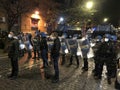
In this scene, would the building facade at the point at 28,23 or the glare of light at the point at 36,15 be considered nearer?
the building facade at the point at 28,23

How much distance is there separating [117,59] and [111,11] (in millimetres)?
58438

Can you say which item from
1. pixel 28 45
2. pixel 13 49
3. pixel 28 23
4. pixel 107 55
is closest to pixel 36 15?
pixel 28 23

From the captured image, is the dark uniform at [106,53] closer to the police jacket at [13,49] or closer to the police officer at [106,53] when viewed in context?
the police officer at [106,53]

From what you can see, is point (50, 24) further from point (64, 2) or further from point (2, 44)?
point (2, 44)

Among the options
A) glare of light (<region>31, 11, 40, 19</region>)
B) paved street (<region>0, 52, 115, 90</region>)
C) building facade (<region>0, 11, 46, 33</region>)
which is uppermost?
glare of light (<region>31, 11, 40, 19</region>)

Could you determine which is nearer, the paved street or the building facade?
the paved street

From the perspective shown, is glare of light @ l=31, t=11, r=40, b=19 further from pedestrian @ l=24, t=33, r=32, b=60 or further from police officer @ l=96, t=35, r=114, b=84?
police officer @ l=96, t=35, r=114, b=84

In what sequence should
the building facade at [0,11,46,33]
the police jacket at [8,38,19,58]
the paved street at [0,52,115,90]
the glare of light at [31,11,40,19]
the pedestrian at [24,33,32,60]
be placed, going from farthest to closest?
1. the glare of light at [31,11,40,19]
2. the building facade at [0,11,46,33]
3. the pedestrian at [24,33,32,60]
4. the police jacket at [8,38,19,58]
5. the paved street at [0,52,115,90]

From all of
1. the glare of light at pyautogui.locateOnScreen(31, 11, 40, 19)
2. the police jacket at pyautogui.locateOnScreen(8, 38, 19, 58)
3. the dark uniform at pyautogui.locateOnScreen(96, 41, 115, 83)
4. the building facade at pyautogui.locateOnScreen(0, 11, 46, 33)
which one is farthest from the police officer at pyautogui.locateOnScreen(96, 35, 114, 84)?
the glare of light at pyautogui.locateOnScreen(31, 11, 40, 19)

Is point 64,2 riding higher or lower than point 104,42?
higher

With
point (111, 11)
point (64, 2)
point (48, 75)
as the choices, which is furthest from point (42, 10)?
point (111, 11)

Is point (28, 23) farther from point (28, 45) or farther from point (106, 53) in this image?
point (106, 53)

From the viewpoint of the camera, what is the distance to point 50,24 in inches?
1624

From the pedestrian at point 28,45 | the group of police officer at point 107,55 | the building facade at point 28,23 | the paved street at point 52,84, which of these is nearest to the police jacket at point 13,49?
the paved street at point 52,84
